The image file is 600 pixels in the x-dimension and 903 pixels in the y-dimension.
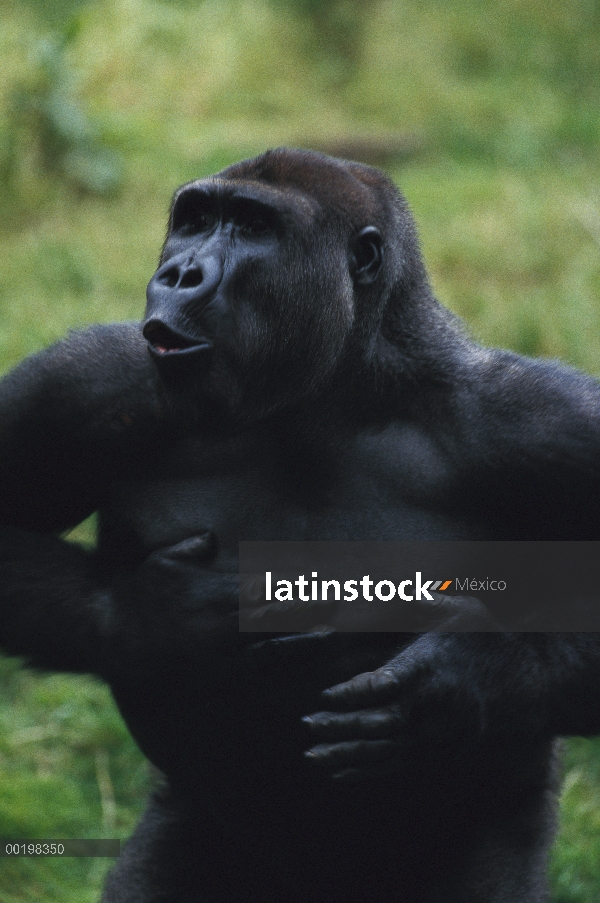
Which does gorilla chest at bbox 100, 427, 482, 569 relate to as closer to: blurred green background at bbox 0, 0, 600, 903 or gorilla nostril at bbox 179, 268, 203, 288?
gorilla nostril at bbox 179, 268, 203, 288

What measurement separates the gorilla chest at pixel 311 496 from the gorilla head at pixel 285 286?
0.16m

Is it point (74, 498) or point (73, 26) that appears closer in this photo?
point (74, 498)

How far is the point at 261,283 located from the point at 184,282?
0.69ft

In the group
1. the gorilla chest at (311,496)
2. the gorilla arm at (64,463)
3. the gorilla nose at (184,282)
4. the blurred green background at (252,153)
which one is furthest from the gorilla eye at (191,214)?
the blurred green background at (252,153)

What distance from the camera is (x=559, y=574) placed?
294cm

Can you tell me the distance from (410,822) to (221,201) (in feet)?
4.96

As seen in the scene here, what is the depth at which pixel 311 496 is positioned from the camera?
3.00m

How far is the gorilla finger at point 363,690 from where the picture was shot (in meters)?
2.57

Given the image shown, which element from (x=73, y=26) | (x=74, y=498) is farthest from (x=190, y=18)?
(x=74, y=498)

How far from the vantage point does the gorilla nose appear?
104 inches

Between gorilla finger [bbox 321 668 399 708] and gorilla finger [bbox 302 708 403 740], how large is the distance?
2 centimetres

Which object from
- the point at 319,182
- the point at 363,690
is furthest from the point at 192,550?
the point at 319,182

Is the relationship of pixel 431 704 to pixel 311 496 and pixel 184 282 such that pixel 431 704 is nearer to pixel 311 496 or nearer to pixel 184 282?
pixel 311 496

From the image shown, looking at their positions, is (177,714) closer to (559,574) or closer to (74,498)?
(74,498)
